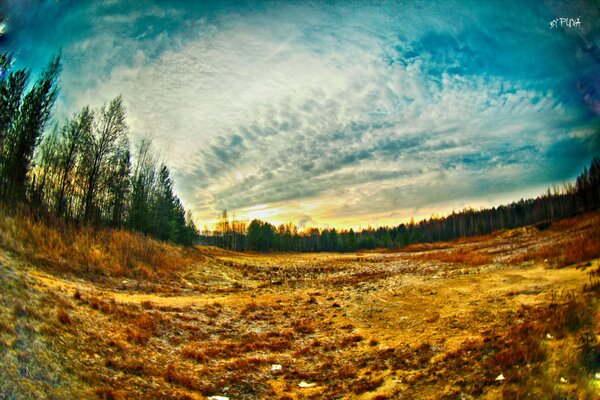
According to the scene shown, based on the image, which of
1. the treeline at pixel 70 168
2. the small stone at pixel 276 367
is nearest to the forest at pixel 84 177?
the treeline at pixel 70 168

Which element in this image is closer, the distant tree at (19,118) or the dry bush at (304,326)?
the distant tree at (19,118)

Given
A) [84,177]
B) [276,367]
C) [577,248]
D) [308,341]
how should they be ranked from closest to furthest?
[577,248], [276,367], [308,341], [84,177]

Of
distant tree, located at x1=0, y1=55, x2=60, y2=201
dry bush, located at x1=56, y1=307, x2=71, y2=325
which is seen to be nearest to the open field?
dry bush, located at x1=56, y1=307, x2=71, y2=325

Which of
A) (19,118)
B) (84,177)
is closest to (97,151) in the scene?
(84,177)

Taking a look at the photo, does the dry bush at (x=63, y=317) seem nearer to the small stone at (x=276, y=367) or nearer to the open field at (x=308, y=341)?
the open field at (x=308, y=341)

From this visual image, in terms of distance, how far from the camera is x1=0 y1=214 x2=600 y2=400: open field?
362 cm

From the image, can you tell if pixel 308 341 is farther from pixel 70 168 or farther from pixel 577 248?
pixel 70 168

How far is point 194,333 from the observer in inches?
317

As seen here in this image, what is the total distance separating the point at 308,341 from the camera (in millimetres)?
8508

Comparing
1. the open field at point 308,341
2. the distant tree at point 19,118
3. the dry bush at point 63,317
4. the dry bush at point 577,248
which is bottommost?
the open field at point 308,341

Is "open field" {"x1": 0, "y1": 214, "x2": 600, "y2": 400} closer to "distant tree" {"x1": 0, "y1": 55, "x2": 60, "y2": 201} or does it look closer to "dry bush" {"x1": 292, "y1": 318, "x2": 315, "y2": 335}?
"dry bush" {"x1": 292, "y1": 318, "x2": 315, "y2": 335}

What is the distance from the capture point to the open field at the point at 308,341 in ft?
11.9

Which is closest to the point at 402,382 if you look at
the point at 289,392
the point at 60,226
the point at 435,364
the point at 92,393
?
the point at 435,364

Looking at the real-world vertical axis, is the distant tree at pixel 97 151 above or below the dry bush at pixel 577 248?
above
